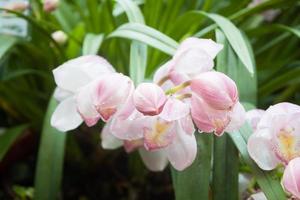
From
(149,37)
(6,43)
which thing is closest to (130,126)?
(149,37)

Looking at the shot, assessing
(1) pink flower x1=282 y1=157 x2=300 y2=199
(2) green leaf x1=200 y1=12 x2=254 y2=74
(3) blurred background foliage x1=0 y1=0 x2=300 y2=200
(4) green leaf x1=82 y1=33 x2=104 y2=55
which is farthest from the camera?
(3) blurred background foliage x1=0 y1=0 x2=300 y2=200

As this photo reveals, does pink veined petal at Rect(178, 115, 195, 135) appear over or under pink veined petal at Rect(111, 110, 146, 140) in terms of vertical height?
over

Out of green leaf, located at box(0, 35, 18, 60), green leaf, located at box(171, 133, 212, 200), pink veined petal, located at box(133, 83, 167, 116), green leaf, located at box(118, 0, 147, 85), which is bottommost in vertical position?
→ green leaf, located at box(171, 133, 212, 200)

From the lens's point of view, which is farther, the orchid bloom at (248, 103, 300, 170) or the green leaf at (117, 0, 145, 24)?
the green leaf at (117, 0, 145, 24)

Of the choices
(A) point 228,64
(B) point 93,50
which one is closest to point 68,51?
(B) point 93,50

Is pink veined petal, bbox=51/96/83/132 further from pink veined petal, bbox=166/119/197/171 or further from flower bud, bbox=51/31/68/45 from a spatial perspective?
flower bud, bbox=51/31/68/45

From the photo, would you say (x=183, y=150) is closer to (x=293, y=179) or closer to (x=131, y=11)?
(x=293, y=179)

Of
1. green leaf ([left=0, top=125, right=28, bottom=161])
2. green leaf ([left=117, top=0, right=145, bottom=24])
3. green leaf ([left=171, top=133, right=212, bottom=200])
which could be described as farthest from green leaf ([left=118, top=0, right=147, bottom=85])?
green leaf ([left=0, top=125, right=28, bottom=161])

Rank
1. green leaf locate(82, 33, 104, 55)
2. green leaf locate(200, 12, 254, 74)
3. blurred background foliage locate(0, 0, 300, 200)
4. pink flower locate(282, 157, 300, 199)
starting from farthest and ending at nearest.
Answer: blurred background foliage locate(0, 0, 300, 200), green leaf locate(82, 33, 104, 55), green leaf locate(200, 12, 254, 74), pink flower locate(282, 157, 300, 199)
